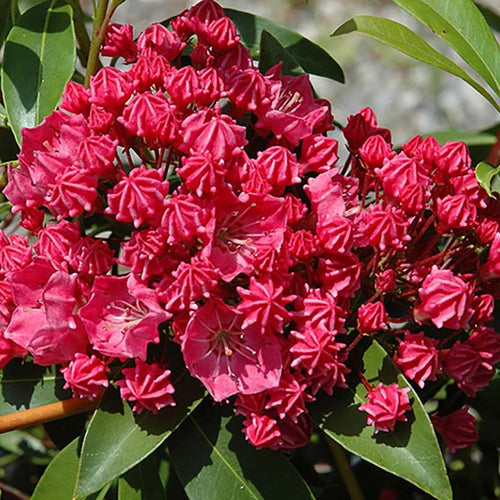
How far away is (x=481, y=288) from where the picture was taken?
1.23 meters

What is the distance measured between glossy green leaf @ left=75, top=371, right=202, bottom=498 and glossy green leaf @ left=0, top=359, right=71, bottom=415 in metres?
0.16

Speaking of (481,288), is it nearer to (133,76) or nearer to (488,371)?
(488,371)

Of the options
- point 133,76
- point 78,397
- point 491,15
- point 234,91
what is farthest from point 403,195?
point 491,15

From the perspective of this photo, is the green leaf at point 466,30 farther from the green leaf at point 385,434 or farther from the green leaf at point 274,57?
the green leaf at point 385,434

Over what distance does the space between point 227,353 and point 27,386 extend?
36cm

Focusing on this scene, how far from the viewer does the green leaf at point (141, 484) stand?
4.34 ft

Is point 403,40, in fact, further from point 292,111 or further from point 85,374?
point 85,374

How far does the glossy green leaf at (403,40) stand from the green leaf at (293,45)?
214mm

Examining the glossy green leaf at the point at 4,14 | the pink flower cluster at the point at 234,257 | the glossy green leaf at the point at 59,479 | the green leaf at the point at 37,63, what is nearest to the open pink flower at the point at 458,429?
the pink flower cluster at the point at 234,257

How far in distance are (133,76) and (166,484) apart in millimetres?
725

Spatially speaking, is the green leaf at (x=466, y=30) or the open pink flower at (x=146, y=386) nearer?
the open pink flower at (x=146, y=386)

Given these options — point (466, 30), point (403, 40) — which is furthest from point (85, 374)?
point (466, 30)

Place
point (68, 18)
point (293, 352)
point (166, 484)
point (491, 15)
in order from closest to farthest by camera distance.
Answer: point (293, 352) → point (68, 18) → point (166, 484) → point (491, 15)

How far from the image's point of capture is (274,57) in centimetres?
A: 142
